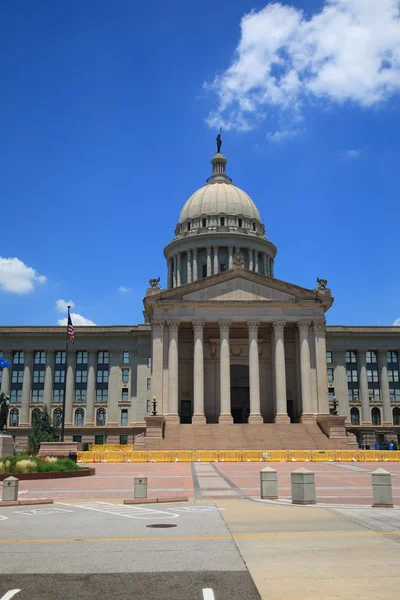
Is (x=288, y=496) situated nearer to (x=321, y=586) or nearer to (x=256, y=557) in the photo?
(x=256, y=557)

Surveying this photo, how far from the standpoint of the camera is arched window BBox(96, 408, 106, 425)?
84875 mm

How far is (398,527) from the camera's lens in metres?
14.4

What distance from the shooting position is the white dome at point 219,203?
3932 inches

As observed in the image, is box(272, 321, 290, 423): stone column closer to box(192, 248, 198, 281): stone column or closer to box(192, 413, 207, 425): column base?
box(192, 413, 207, 425): column base

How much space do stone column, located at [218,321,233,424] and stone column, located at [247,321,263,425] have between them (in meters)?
2.44

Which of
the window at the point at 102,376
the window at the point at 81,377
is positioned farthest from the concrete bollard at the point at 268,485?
the window at the point at 81,377

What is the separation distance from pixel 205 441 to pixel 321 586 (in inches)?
1982

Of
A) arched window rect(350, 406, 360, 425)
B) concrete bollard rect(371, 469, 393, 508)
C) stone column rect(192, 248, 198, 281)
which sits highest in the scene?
stone column rect(192, 248, 198, 281)

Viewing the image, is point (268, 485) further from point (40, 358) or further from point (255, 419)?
point (40, 358)

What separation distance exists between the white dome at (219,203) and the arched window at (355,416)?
1361 inches

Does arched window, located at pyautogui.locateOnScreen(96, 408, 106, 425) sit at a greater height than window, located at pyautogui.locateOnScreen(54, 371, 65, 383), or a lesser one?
lesser

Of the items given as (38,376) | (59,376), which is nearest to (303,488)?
(59,376)

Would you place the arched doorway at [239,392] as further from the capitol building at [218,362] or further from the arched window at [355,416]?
the arched window at [355,416]

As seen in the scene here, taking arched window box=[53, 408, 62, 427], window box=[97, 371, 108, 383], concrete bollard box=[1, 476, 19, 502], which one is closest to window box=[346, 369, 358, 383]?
window box=[97, 371, 108, 383]
